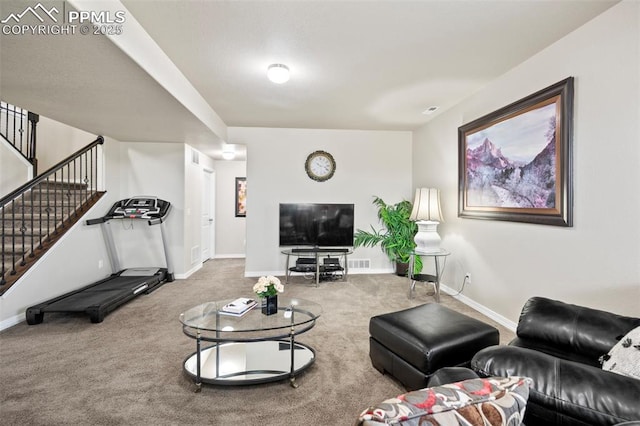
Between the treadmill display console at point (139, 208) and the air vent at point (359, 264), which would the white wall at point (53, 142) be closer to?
the treadmill display console at point (139, 208)

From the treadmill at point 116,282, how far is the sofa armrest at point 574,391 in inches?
153

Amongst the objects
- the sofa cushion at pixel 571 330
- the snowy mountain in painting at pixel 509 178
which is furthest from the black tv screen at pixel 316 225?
the sofa cushion at pixel 571 330

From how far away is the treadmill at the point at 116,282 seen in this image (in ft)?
11.0

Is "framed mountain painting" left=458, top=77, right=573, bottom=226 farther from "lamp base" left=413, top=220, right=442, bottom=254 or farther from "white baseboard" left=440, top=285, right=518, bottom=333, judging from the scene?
"white baseboard" left=440, top=285, right=518, bottom=333

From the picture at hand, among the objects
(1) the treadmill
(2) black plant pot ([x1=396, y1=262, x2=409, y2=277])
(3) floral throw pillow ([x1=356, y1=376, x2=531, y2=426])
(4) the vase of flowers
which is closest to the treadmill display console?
(1) the treadmill

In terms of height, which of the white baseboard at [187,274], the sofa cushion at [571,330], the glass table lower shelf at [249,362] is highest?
the sofa cushion at [571,330]

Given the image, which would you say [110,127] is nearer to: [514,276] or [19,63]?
[19,63]

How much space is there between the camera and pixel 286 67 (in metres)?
3.14

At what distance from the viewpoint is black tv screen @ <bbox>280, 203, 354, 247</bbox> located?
17.6ft

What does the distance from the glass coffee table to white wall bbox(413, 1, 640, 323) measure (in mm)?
2149

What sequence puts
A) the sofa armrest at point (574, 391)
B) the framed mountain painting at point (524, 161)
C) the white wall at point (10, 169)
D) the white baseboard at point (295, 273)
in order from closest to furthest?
the sofa armrest at point (574, 391) < the framed mountain painting at point (524, 161) < the white wall at point (10, 169) < the white baseboard at point (295, 273)

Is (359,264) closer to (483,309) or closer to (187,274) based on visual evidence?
(483,309)

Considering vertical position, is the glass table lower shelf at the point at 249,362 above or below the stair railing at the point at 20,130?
below

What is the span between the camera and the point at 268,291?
2479 millimetres
